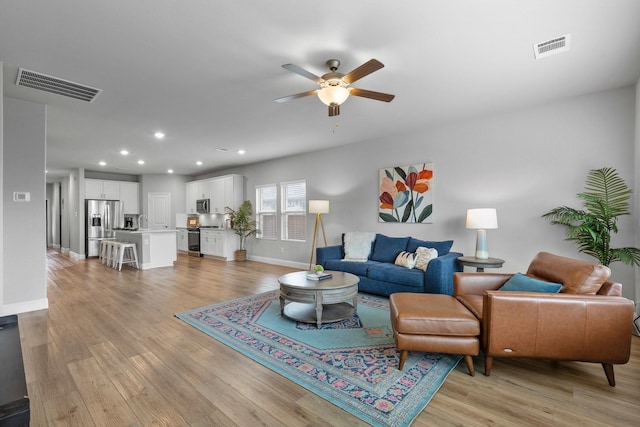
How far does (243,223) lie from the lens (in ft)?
25.8

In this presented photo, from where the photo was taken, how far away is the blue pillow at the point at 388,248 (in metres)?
4.79

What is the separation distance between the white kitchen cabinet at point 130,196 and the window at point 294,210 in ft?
18.5

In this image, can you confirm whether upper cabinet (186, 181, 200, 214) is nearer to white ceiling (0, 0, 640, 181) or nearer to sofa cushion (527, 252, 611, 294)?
white ceiling (0, 0, 640, 181)

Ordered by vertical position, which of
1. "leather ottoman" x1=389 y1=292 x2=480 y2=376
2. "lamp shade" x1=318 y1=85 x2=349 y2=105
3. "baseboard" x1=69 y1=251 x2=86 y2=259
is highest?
"lamp shade" x1=318 y1=85 x2=349 y2=105

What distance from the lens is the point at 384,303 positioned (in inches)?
160

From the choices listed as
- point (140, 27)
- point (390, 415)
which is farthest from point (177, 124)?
point (390, 415)

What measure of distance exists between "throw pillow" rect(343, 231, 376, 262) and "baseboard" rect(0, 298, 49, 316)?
419cm

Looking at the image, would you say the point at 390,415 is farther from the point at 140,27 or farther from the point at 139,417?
the point at 140,27

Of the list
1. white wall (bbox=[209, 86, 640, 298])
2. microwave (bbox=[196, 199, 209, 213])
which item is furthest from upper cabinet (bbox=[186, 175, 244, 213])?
white wall (bbox=[209, 86, 640, 298])

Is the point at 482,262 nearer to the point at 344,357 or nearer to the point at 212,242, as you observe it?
the point at 344,357

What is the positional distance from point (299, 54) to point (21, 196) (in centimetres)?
382

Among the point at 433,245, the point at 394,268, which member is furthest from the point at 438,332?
the point at 433,245

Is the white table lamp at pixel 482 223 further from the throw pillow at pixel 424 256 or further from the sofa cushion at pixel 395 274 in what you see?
the sofa cushion at pixel 395 274

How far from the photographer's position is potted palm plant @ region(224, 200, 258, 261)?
7852 millimetres
